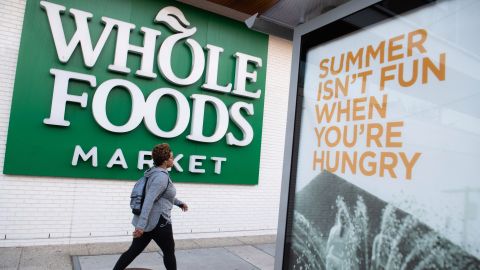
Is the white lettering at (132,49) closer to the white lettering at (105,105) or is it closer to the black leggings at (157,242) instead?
the white lettering at (105,105)

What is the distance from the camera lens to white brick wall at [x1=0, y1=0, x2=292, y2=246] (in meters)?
5.64

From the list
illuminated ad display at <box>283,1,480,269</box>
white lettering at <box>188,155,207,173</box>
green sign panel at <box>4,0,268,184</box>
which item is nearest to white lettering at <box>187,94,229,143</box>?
green sign panel at <box>4,0,268,184</box>

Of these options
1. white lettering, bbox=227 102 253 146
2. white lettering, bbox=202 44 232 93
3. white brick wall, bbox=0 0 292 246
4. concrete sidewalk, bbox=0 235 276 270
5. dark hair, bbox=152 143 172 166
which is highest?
white lettering, bbox=202 44 232 93

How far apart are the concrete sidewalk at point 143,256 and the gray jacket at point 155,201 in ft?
5.94

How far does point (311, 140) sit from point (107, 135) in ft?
15.3

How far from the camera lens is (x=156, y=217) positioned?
3771 millimetres

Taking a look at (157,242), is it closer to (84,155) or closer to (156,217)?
(156,217)

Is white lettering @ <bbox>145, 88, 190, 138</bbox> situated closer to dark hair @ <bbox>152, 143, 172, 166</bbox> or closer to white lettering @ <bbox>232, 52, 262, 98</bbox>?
white lettering @ <bbox>232, 52, 262, 98</bbox>

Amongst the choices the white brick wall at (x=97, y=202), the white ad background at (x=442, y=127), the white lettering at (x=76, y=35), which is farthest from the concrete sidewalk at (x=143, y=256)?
the white ad background at (x=442, y=127)

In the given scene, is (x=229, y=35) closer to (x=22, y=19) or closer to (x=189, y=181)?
(x=189, y=181)

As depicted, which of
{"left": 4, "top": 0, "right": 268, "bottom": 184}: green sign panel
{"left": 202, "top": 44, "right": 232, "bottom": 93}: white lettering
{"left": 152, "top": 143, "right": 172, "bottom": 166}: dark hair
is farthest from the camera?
{"left": 202, "top": 44, "right": 232, "bottom": 93}: white lettering

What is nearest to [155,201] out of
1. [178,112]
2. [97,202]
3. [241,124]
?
[97,202]

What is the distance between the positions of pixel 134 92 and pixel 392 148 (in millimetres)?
5332

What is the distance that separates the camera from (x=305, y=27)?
285 centimetres
